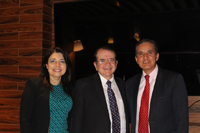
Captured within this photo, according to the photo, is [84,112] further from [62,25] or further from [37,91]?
[62,25]

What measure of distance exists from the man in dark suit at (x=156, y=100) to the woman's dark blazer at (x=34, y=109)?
850 millimetres

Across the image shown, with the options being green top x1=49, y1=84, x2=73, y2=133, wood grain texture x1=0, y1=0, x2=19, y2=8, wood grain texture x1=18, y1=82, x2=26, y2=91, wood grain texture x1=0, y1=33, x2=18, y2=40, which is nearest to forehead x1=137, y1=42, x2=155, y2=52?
green top x1=49, y1=84, x2=73, y2=133

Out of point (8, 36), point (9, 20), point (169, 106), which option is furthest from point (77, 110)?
point (9, 20)

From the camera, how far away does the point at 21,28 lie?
3432mm

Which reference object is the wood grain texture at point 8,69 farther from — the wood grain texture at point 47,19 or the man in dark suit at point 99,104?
the man in dark suit at point 99,104

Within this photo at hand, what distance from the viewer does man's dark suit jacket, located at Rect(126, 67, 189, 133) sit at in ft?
6.53

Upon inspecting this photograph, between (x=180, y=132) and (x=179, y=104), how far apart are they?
0.24 metres

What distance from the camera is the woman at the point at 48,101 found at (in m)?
2.07

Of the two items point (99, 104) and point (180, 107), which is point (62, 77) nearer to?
point (99, 104)

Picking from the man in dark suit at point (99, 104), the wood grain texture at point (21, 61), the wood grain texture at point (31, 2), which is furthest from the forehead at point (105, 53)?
the wood grain texture at point (31, 2)

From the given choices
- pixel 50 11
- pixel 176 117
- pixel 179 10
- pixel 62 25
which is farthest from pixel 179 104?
pixel 50 11

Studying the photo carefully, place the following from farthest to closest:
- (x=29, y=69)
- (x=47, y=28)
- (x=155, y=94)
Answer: (x=47, y=28) → (x=29, y=69) → (x=155, y=94)

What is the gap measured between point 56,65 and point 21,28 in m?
1.58

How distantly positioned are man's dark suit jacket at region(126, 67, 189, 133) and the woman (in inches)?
32.4
